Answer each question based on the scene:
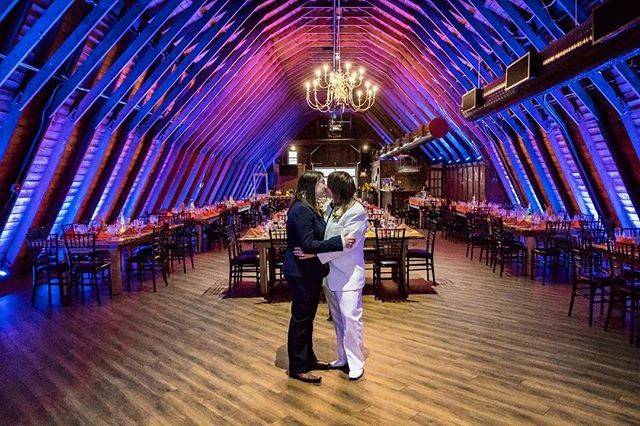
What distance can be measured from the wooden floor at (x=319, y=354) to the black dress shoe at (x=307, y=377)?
0.05m

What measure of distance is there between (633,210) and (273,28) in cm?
880

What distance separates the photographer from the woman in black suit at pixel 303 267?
374cm

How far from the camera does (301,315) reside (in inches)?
153

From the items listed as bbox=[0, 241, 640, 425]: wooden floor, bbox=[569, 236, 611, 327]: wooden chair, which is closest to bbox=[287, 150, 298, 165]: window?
bbox=[0, 241, 640, 425]: wooden floor

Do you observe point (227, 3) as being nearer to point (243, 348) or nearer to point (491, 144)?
point (243, 348)

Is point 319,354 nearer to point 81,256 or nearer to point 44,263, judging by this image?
point 81,256

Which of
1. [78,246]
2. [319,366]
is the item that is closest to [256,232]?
[78,246]

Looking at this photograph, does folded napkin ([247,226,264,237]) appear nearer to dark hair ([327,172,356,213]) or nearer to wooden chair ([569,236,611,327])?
dark hair ([327,172,356,213])

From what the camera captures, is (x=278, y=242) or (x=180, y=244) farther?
(x=180, y=244)

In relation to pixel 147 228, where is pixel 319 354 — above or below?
below

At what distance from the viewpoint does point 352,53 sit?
15945 mm

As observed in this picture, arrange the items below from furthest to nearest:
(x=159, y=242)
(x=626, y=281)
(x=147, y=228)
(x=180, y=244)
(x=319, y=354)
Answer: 1. (x=180, y=244)
2. (x=147, y=228)
3. (x=159, y=242)
4. (x=626, y=281)
5. (x=319, y=354)

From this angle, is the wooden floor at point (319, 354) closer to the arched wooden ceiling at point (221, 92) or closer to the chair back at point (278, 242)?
the chair back at point (278, 242)

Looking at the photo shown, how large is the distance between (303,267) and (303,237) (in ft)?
0.84
